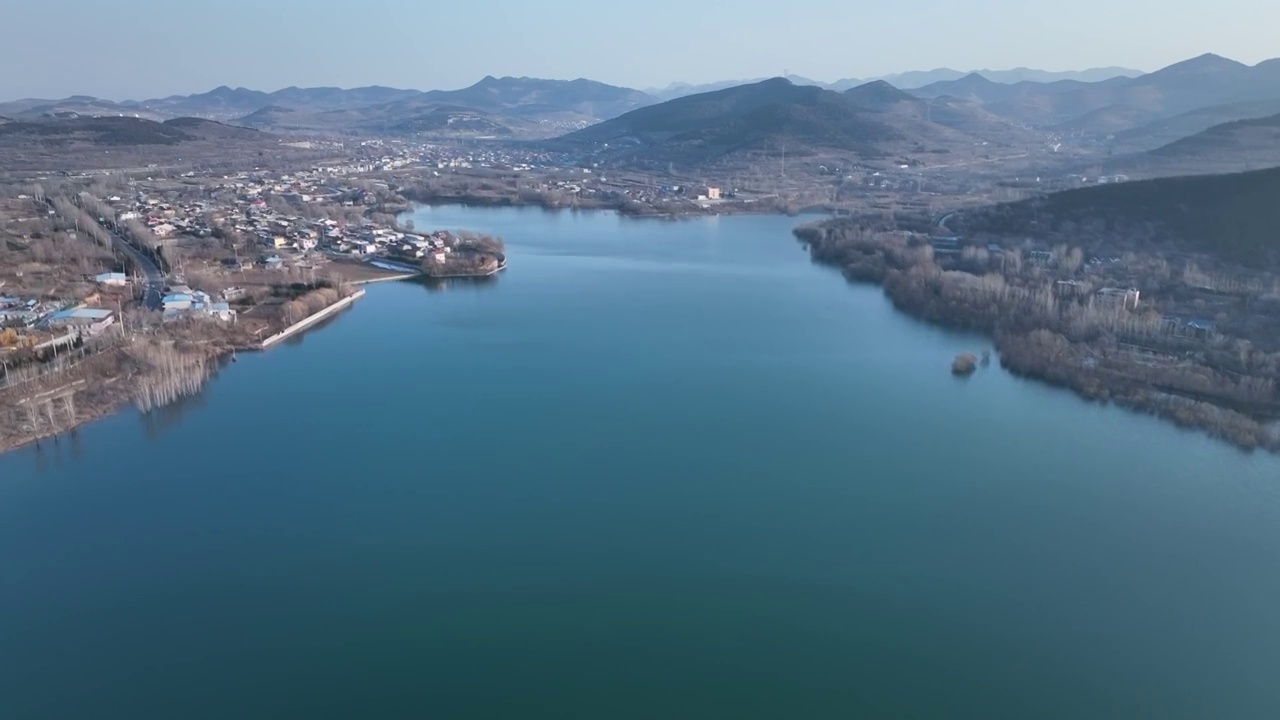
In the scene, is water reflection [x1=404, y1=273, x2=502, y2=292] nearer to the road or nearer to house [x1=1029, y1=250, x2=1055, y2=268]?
the road

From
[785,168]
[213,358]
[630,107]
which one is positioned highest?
[630,107]

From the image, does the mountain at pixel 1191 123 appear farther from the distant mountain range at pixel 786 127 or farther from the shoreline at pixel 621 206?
the shoreline at pixel 621 206

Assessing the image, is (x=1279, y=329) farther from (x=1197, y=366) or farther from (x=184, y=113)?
(x=184, y=113)

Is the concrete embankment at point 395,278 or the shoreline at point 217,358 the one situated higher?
the concrete embankment at point 395,278

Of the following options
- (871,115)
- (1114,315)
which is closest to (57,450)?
(1114,315)

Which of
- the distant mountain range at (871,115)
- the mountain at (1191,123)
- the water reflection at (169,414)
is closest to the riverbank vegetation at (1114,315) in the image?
the water reflection at (169,414)

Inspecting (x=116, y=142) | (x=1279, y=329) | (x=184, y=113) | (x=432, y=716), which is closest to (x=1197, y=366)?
(x=1279, y=329)
